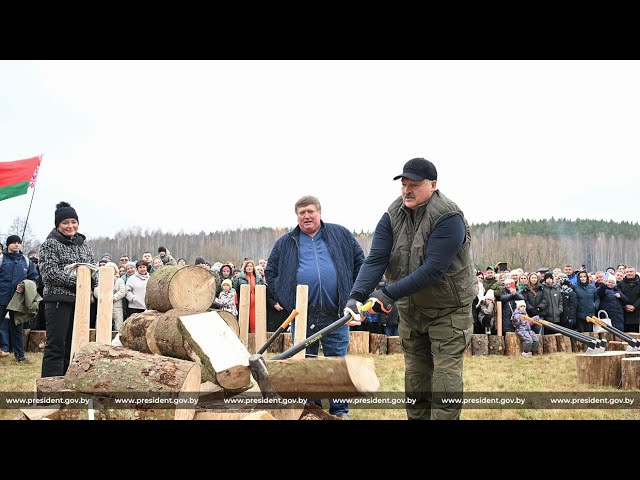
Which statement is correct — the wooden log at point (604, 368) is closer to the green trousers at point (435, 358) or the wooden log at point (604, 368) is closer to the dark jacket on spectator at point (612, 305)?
the green trousers at point (435, 358)

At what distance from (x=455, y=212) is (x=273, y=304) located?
658 cm

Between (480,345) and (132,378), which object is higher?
(132,378)

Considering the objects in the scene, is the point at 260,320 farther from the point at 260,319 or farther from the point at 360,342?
the point at 360,342

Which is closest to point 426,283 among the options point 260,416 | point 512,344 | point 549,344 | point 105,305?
point 260,416

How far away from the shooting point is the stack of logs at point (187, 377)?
3.92 metres

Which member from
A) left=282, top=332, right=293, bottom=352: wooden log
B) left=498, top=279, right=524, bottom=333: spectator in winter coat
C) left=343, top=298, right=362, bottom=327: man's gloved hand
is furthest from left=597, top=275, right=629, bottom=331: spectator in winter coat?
left=343, top=298, right=362, bottom=327: man's gloved hand

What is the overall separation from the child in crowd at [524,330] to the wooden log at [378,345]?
94.4 inches

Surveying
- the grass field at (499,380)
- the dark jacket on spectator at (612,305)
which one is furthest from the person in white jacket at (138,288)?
the dark jacket on spectator at (612,305)

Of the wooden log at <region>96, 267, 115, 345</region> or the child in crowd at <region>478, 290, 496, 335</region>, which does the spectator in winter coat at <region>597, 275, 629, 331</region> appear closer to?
the child in crowd at <region>478, 290, 496, 335</region>

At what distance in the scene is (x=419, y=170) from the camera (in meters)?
3.96

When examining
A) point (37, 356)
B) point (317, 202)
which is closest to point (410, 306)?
point (317, 202)

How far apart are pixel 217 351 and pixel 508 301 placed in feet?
25.7

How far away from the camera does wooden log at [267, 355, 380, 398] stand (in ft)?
12.5

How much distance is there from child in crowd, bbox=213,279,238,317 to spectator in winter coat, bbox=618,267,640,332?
711cm
